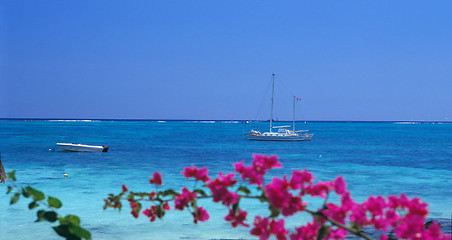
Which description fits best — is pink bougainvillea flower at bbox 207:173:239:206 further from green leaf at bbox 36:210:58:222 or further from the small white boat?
the small white boat

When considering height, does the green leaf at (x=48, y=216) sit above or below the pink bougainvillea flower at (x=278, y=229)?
above

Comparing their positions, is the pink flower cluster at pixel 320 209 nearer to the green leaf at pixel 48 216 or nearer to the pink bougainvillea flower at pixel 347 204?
the pink bougainvillea flower at pixel 347 204

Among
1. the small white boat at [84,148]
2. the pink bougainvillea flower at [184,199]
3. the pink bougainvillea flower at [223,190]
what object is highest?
the pink bougainvillea flower at [223,190]

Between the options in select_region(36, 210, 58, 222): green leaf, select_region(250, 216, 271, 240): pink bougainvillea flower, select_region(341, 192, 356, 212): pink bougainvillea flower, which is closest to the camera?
select_region(341, 192, 356, 212): pink bougainvillea flower

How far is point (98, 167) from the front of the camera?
109 ft

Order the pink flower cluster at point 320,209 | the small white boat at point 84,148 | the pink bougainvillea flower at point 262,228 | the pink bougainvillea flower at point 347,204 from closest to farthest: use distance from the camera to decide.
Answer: the pink flower cluster at point 320,209
the pink bougainvillea flower at point 347,204
the pink bougainvillea flower at point 262,228
the small white boat at point 84,148

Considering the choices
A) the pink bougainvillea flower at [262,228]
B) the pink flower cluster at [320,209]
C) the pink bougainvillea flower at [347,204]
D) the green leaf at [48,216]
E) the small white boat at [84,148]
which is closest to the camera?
the pink flower cluster at [320,209]

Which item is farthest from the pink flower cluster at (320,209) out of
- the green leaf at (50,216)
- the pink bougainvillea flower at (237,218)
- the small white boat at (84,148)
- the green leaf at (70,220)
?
the small white boat at (84,148)

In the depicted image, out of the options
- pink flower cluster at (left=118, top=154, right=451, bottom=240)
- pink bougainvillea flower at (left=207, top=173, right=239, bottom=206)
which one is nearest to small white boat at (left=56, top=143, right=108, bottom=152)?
pink flower cluster at (left=118, top=154, right=451, bottom=240)

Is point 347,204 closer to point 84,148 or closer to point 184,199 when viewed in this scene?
point 184,199

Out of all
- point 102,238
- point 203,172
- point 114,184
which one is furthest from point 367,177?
point 203,172

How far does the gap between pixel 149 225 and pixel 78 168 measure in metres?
20.1

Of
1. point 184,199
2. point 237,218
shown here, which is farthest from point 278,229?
point 184,199

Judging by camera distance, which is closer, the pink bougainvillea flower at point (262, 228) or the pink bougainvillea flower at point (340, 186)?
the pink bougainvillea flower at point (340, 186)
